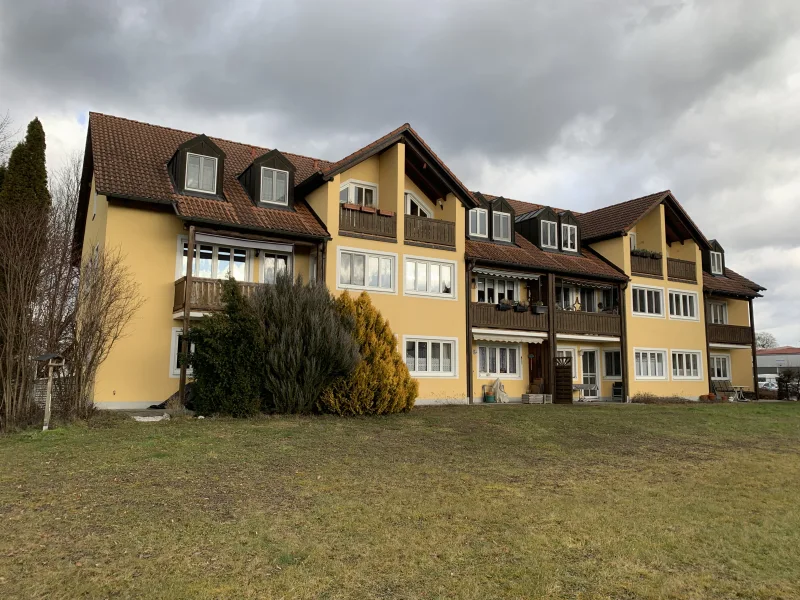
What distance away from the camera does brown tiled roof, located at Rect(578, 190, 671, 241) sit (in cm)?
3278

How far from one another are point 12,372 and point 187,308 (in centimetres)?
634

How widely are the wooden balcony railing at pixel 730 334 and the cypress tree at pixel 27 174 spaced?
33706 mm

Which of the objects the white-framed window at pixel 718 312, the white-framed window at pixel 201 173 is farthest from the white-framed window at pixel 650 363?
the white-framed window at pixel 201 173

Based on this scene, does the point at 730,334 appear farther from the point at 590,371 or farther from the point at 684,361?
the point at 590,371

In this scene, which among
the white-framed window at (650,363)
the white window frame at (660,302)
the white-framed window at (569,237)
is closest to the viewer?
the white-framed window at (650,363)

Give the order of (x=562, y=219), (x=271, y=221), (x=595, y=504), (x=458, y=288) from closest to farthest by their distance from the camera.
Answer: (x=595, y=504), (x=271, y=221), (x=458, y=288), (x=562, y=219)

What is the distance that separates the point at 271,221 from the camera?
920 inches

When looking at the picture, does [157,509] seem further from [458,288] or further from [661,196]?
[661,196]

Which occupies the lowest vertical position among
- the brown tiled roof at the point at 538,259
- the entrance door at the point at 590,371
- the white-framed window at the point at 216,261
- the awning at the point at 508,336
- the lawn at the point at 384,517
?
the lawn at the point at 384,517

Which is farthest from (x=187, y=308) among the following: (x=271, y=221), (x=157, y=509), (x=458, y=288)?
(x=157, y=509)

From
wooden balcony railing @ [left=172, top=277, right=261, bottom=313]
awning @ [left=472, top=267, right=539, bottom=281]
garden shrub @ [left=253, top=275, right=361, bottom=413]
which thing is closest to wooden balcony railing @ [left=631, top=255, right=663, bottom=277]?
awning @ [left=472, top=267, right=539, bottom=281]

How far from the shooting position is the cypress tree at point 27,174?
19.5 meters

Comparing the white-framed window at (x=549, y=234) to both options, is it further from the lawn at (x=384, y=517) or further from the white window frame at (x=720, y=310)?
the lawn at (x=384, y=517)

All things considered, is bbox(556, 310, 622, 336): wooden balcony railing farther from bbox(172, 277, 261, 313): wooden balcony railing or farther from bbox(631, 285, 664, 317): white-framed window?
bbox(172, 277, 261, 313): wooden balcony railing
